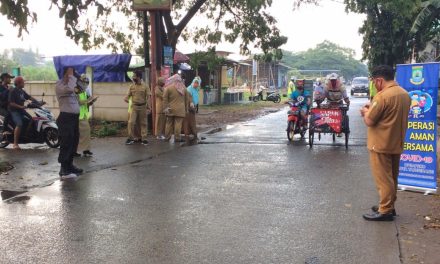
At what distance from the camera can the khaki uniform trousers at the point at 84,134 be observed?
1005cm

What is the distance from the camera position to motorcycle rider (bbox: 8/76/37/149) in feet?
34.6

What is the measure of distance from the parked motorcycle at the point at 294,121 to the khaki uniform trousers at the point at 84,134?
510 cm

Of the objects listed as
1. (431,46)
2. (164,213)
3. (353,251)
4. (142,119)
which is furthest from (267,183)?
(431,46)

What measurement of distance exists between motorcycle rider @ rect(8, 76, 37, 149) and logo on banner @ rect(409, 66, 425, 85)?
7.86 metres

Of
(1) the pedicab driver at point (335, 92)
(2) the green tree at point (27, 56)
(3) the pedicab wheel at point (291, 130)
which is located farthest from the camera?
(2) the green tree at point (27, 56)

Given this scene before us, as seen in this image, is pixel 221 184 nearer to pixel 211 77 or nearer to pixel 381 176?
pixel 381 176

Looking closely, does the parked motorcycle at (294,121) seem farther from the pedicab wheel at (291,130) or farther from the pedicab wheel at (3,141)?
the pedicab wheel at (3,141)

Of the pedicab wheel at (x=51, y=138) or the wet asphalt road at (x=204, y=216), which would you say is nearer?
the wet asphalt road at (x=204, y=216)

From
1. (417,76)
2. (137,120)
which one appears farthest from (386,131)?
(137,120)

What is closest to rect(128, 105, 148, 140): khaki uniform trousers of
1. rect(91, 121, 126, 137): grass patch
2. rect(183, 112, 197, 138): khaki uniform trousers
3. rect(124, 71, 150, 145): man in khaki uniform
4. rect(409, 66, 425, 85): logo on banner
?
rect(124, 71, 150, 145): man in khaki uniform

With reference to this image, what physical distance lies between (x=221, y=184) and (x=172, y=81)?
17.6 feet

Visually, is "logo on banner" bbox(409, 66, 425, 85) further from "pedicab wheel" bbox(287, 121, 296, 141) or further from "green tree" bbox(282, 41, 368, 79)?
"green tree" bbox(282, 41, 368, 79)

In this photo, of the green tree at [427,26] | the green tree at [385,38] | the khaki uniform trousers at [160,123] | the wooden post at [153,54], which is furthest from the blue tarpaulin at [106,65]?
the green tree at [385,38]

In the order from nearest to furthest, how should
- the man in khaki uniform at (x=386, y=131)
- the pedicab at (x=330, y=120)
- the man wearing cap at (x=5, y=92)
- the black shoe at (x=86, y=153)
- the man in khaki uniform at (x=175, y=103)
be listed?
the man in khaki uniform at (x=386, y=131) → the black shoe at (x=86, y=153) → the man wearing cap at (x=5, y=92) → the pedicab at (x=330, y=120) → the man in khaki uniform at (x=175, y=103)
